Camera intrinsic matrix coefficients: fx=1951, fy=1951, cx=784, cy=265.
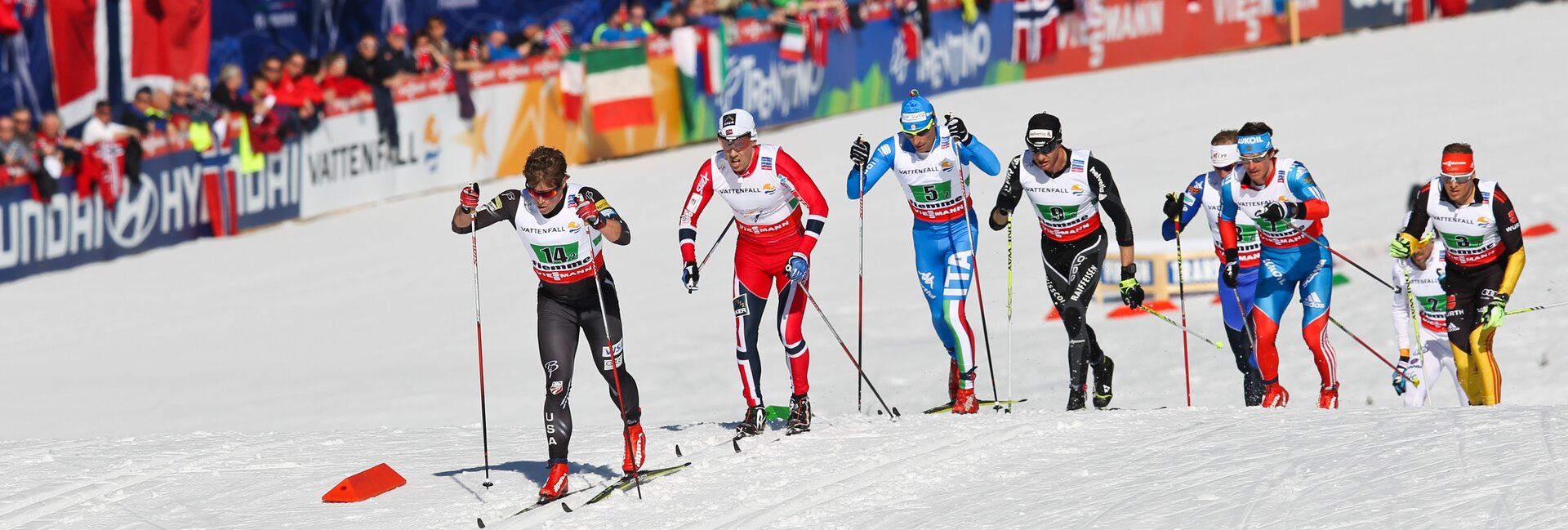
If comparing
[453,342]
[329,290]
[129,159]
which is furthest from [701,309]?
[129,159]

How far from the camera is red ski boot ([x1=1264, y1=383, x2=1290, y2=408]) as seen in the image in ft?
42.3

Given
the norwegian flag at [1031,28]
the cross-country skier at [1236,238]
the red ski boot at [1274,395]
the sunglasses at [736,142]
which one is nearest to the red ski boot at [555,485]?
the sunglasses at [736,142]

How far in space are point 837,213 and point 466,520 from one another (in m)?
12.4

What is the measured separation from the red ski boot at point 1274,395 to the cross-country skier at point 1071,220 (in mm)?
1218

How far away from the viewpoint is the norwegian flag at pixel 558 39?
82.6 feet

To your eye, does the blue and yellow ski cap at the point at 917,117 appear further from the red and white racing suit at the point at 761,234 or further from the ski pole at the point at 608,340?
the ski pole at the point at 608,340

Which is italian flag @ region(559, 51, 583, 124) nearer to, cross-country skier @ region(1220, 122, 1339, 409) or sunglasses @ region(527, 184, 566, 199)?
cross-country skier @ region(1220, 122, 1339, 409)

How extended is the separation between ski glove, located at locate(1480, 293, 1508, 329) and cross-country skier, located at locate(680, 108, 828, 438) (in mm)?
4261

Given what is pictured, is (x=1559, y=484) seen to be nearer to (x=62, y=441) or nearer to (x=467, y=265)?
(x=62, y=441)

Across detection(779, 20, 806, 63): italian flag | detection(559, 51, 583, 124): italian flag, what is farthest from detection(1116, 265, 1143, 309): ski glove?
detection(779, 20, 806, 63): italian flag

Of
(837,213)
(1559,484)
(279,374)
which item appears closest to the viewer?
(1559,484)

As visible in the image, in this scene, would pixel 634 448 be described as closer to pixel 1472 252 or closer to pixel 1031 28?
pixel 1472 252

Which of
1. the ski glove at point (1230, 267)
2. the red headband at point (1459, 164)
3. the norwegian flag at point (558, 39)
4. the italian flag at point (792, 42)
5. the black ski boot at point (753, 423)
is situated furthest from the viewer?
the italian flag at point (792, 42)

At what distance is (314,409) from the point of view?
15625mm
